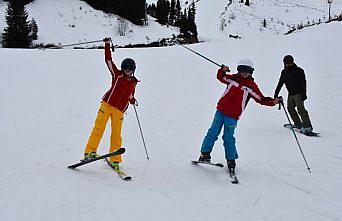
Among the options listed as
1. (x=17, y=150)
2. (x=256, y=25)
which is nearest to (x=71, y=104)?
(x=17, y=150)

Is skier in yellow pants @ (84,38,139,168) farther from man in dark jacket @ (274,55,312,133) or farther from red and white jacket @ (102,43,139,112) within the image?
man in dark jacket @ (274,55,312,133)

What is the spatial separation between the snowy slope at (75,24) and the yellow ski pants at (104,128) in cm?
2164

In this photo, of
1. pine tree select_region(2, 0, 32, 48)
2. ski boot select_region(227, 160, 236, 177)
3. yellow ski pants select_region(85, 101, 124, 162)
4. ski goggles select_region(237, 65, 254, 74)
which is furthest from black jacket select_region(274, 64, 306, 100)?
pine tree select_region(2, 0, 32, 48)

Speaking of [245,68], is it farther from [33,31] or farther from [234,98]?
[33,31]

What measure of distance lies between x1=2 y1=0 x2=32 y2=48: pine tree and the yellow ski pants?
67.6ft

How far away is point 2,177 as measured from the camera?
4.60 meters

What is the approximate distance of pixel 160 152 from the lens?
6441 millimetres

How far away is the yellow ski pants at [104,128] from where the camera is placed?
17.0 feet

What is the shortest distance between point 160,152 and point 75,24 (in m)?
24.4

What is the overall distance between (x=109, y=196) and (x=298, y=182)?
2.79m

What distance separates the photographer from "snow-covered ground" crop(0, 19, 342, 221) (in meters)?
4.20

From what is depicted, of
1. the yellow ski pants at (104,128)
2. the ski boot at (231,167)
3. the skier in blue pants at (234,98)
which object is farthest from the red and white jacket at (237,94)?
the yellow ski pants at (104,128)

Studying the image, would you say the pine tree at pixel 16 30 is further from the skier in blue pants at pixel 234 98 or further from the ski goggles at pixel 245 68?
the ski goggles at pixel 245 68

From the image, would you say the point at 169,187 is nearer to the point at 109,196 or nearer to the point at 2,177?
the point at 109,196
